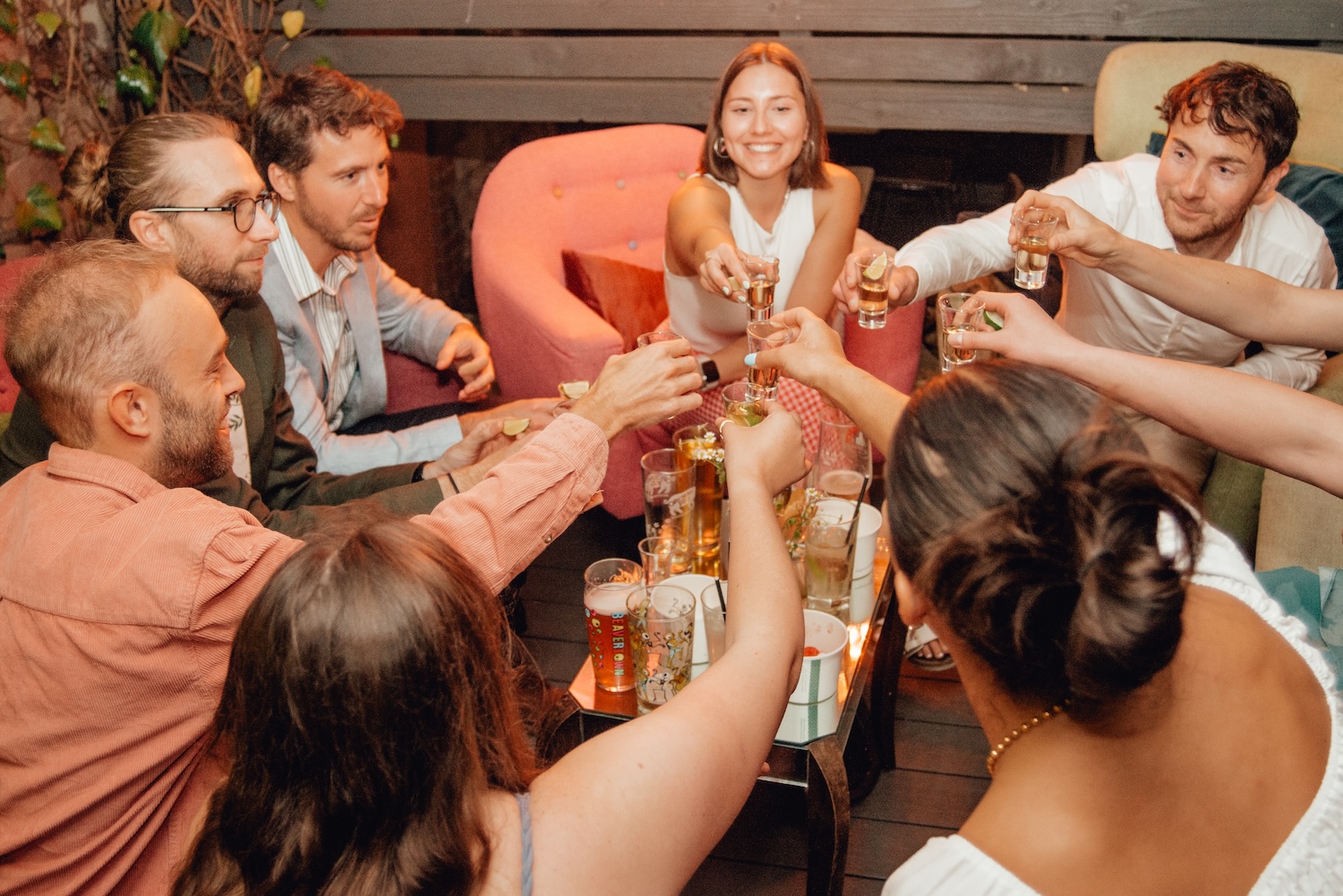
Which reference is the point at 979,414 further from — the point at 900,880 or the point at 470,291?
the point at 470,291

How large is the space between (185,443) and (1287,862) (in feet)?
4.99

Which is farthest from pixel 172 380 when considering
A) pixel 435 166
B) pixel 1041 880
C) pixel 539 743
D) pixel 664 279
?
pixel 435 166

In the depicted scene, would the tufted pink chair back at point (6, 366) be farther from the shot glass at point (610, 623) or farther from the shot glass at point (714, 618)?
the shot glass at point (714, 618)

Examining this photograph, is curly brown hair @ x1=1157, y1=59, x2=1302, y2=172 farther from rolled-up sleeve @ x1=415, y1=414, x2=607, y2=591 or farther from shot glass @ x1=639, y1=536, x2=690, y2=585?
A: rolled-up sleeve @ x1=415, y1=414, x2=607, y2=591

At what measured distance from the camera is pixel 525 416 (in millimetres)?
2574

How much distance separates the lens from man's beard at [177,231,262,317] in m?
2.11

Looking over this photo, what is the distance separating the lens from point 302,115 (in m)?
2.55

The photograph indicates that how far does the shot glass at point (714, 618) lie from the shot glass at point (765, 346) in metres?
0.35

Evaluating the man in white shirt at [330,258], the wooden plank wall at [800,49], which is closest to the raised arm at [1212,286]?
the man in white shirt at [330,258]

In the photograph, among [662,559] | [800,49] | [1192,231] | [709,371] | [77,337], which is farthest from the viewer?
[800,49]

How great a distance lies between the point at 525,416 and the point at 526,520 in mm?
992

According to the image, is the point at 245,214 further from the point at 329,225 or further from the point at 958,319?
the point at 958,319

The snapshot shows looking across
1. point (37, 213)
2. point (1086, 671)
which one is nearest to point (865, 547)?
point (1086, 671)

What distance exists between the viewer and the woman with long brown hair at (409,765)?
93cm
